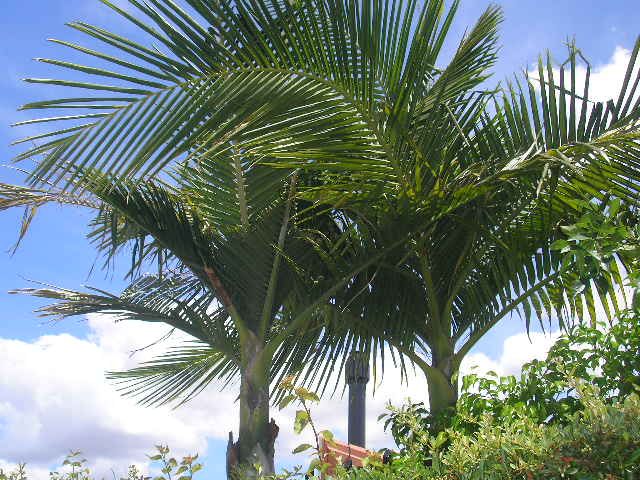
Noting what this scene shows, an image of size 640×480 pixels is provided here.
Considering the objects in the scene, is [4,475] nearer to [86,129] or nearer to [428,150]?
[86,129]

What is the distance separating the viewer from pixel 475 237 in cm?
416

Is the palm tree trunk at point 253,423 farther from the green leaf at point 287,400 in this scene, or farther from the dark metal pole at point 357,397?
the green leaf at point 287,400

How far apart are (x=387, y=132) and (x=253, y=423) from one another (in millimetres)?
2023

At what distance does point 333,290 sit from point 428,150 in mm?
1172

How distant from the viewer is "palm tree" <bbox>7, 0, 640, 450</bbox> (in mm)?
3070

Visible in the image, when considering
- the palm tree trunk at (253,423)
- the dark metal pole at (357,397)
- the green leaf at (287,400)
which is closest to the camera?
the green leaf at (287,400)

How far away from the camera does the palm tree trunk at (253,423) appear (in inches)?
155

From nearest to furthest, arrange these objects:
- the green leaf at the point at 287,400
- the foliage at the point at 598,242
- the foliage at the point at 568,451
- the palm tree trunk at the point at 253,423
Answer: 1. the foliage at the point at 568,451
2. the foliage at the point at 598,242
3. the green leaf at the point at 287,400
4. the palm tree trunk at the point at 253,423

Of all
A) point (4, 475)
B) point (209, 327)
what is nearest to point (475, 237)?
point (209, 327)

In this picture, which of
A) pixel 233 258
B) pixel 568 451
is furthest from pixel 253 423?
pixel 568 451

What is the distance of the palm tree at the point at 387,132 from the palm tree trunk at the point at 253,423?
59 centimetres

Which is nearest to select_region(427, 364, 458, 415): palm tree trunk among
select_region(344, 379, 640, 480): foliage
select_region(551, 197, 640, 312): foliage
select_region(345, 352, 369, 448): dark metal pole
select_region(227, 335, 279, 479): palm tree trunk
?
select_region(345, 352, 369, 448): dark metal pole

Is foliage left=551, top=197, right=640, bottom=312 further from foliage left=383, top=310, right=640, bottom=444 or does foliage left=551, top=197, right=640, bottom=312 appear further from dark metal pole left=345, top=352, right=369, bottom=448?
dark metal pole left=345, top=352, right=369, bottom=448

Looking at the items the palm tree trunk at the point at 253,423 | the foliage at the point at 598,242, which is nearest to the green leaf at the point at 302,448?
the foliage at the point at 598,242
